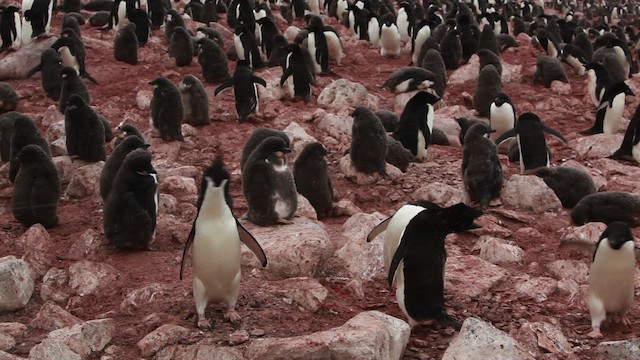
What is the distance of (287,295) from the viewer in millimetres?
5410

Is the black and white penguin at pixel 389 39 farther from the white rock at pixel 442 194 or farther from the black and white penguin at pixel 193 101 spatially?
the white rock at pixel 442 194

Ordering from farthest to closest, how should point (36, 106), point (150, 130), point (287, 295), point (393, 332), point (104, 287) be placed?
point (36, 106) → point (150, 130) → point (104, 287) → point (287, 295) → point (393, 332)

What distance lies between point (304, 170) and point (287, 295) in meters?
2.86

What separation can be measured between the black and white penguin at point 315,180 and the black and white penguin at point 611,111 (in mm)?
5950

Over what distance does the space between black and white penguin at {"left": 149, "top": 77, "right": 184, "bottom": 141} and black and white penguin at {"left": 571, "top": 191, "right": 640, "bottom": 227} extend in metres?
4.92

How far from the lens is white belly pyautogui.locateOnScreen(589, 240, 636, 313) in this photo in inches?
210

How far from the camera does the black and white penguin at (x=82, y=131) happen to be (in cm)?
866

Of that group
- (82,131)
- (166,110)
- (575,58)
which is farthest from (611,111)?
(82,131)

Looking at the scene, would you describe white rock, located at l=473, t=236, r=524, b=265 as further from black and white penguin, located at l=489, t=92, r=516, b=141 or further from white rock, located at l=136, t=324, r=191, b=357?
black and white penguin, located at l=489, t=92, r=516, b=141

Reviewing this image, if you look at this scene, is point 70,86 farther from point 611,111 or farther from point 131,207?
point 611,111

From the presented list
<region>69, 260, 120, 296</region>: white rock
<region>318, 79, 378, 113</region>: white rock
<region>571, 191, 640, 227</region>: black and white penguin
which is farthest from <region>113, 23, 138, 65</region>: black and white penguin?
<region>571, 191, 640, 227</region>: black and white penguin

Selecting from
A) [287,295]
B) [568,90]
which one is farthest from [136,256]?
[568,90]

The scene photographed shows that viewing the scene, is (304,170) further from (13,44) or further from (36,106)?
(13,44)

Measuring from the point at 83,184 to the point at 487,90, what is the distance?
713cm
